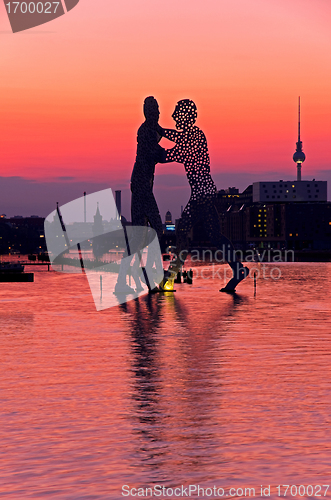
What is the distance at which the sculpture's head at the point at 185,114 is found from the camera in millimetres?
44750

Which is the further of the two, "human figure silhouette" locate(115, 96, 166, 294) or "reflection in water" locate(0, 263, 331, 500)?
"human figure silhouette" locate(115, 96, 166, 294)

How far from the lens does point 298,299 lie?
4153cm

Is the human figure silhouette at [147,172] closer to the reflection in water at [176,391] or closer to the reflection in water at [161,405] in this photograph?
the reflection in water at [176,391]

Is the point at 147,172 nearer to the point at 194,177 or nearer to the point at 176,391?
the point at 194,177

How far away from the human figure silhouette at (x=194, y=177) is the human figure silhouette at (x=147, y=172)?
78cm

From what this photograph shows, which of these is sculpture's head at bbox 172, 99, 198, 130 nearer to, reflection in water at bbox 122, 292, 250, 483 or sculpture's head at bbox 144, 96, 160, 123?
sculpture's head at bbox 144, 96, 160, 123

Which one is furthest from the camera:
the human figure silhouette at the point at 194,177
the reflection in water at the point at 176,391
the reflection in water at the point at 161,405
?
the human figure silhouette at the point at 194,177

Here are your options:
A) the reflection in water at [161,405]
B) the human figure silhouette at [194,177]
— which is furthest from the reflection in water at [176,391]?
the human figure silhouette at [194,177]

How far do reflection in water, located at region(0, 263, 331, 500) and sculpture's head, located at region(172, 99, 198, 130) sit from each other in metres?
19.4

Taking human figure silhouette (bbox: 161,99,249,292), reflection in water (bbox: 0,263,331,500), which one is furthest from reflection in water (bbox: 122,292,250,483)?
human figure silhouette (bbox: 161,99,249,292)

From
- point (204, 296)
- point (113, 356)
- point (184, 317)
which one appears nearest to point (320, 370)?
point (113, 356)

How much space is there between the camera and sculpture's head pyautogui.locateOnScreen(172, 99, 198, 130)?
44.8 m

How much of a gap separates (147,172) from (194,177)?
3168 millimetres

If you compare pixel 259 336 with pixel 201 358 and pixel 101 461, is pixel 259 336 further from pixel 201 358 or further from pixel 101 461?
pixel 101 461
